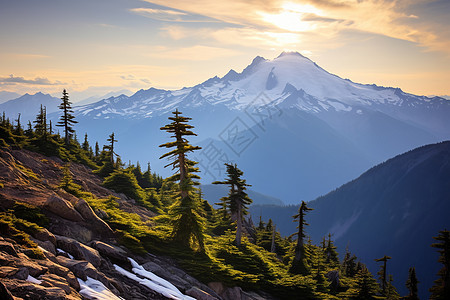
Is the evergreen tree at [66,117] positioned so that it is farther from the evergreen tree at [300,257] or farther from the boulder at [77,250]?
the boulder at [77,250]

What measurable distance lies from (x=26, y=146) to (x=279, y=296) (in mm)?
38280

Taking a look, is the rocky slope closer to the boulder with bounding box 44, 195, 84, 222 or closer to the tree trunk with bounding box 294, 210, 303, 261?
the boulder with bounding box 44, 195, 84, 222

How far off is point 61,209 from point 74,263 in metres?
Result: 6.02

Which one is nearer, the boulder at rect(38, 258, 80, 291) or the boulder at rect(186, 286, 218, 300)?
the boulder at rect(38, 258, 80, 291)

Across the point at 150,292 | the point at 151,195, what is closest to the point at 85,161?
the point at 151,195

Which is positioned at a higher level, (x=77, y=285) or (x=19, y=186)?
(x=19, y=186)

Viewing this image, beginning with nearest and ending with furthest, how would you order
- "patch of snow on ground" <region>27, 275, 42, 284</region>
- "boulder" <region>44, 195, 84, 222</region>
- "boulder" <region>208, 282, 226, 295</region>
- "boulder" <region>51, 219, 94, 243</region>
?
1. "patch of snow on ground" <region>27, 275, 42, 284</region>
2. "boulder" <region>51, 219, 94, 243</region>
3. "boulder" <region>44, 195, 84, 222</region>
4. "boulder" <region>208, 282, 226, 295</region>

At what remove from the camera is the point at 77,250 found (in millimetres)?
17516

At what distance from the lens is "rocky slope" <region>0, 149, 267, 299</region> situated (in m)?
13.0

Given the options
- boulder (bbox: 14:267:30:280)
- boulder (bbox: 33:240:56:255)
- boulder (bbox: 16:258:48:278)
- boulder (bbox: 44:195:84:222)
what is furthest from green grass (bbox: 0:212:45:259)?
boulder (bbox: 44:195:84:222)

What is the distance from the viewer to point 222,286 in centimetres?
2497

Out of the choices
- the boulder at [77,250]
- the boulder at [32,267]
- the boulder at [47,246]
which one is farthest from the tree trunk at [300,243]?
the boulder at [32,267]

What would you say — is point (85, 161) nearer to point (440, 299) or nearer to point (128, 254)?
point (128, 254)

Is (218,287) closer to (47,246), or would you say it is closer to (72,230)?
(72,230)
